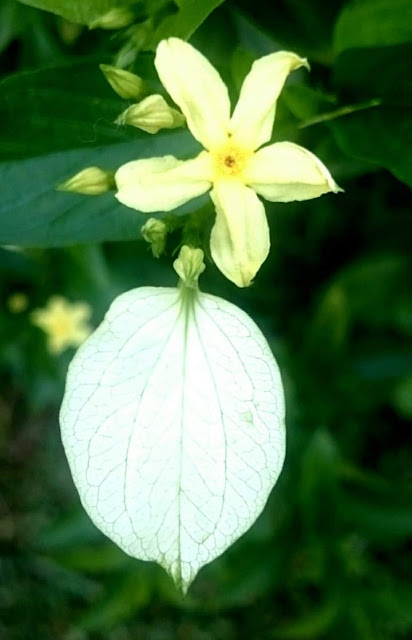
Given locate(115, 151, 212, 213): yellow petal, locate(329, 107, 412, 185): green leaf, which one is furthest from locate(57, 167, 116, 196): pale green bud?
locate(329, 107, 412, 185): green leaf

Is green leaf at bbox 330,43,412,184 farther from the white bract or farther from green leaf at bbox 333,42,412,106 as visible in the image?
the white bract

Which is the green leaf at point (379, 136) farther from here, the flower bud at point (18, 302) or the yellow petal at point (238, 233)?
the flower bud at point (18, 302)

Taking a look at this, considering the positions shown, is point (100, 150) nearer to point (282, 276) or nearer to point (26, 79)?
point (26, 79)

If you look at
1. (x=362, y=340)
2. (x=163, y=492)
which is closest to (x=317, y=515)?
(x=362, y=340)

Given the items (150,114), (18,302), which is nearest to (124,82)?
(150,114)

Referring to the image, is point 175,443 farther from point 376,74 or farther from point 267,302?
point 267,302

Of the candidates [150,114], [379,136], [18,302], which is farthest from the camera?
[18,302]

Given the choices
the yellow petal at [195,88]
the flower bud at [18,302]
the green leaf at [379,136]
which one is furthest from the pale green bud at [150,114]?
the flower bud at [18,302]
